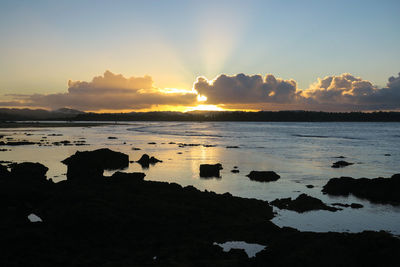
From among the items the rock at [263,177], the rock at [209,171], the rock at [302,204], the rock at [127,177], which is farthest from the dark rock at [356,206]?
the rock at [209,171]

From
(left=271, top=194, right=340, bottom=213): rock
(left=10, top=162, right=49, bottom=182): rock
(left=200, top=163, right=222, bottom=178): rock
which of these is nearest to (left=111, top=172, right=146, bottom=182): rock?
(left=10, top=162, right=49, bottom=182): rock

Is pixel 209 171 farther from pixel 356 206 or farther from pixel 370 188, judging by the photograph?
pixel 356 206

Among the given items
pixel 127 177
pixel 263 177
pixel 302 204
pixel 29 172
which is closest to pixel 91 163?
pixel 29 172

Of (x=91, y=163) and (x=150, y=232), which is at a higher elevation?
(x=91, y=163)

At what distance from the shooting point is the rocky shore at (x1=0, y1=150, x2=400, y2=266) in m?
14.8

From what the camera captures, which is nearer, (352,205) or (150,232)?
(150,232)

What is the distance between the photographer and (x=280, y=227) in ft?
69.7

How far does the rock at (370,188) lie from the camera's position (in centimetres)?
2975

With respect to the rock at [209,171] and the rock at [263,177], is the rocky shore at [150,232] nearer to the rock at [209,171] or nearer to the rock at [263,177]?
the rock at [263,177]

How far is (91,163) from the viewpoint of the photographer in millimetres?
36375

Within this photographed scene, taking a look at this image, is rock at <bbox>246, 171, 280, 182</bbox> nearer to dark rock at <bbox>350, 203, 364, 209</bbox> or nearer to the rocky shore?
dark rock at <bbox>350, 203, 364, 209</bbox>

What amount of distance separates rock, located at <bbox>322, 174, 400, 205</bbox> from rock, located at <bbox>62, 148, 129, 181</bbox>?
1976cm

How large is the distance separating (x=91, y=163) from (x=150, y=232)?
738 inches

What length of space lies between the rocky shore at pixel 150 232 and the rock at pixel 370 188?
32.2 feet
